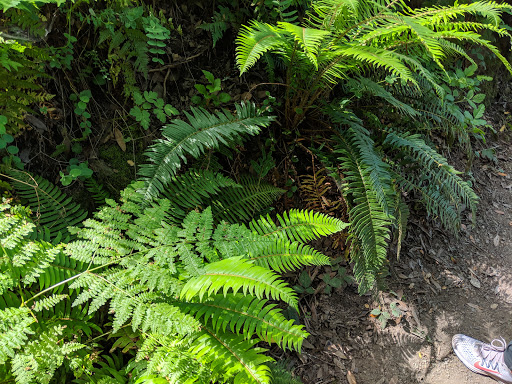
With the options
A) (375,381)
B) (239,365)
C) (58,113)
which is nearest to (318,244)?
(375,381)

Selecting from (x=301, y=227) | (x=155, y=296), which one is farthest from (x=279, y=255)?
(x=155, y=296)

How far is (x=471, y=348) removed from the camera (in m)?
2.89

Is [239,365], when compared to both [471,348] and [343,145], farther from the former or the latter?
[471,348]

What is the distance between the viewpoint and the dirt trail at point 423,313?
2742mm

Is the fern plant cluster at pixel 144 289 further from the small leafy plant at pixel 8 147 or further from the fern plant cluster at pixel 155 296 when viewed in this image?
the small leafy plant at pixel 8 147

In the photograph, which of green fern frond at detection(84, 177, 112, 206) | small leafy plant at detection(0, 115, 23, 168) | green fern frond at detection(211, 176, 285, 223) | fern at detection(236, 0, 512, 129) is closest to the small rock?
fern at detection(236, 0, 512, 129)

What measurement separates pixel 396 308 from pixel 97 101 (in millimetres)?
2939

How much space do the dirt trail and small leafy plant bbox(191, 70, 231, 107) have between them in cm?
181

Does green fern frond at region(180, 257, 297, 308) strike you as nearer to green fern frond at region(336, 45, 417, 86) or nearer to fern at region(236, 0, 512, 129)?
fern at region(236, 0, 512, 129)

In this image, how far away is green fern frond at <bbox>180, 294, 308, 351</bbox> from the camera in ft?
5.84

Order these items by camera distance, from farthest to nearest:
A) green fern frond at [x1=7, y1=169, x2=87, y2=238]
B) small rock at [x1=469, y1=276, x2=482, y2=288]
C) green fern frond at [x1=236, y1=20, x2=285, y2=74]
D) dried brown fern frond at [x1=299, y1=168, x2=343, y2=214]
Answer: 1. small rock at [x1=469, y1=276, x2=482, y2=288]
2. dried brown fern frond at [x1=299, y1=168, x2=343, y2=214]
3. green fern frond at [x1=7, y1=169, x2=87, y2=238]
4. green fern frond at [x1=236, y1=20, x2=285, y2=74]

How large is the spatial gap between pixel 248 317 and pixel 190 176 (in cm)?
113

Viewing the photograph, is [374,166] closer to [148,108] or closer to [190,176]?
[190,176]

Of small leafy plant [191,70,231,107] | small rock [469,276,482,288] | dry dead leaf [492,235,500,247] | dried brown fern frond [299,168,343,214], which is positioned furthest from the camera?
dry dead leaf [492,235,500,247]
